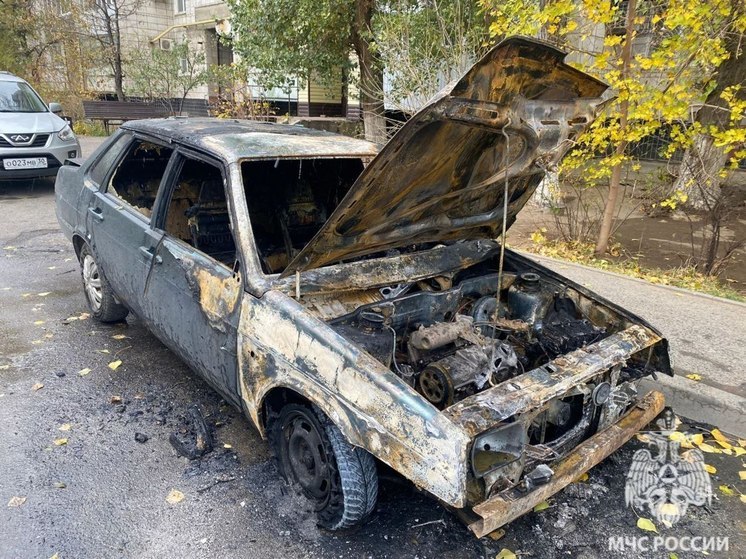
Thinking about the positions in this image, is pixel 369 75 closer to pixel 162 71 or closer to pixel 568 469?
pixel 568 469

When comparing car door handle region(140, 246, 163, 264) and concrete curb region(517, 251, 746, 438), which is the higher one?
car door handle region(140, 246, 163, 264)

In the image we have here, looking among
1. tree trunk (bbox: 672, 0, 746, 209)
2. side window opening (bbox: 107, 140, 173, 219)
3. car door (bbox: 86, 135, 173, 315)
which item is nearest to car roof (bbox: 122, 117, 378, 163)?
car door (bbox: 86, 135, 173, 315)

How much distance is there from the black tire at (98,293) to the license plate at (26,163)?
548 cm

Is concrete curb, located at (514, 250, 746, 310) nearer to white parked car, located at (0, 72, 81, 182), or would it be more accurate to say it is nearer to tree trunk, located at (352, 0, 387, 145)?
tree trunk, located at (352, 0, 387, 145)

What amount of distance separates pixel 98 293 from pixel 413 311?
9.39 feet

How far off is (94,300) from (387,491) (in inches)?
120

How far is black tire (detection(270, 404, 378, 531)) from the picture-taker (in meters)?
2.32

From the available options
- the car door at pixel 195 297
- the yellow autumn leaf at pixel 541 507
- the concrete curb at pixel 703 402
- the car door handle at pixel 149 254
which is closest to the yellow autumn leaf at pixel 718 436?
the concrete curb at pixel 703 402

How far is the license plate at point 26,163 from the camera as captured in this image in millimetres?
8569

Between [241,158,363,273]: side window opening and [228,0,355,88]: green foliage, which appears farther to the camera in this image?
[228,0,355,88]: green foliage

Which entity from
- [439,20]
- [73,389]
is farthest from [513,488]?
[439,20]

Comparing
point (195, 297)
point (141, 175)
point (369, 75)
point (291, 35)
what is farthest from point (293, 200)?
point (369, 75)

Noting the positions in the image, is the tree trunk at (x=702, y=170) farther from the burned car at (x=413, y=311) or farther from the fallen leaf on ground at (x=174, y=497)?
the fallen leaf on ground at (x=174, y=497)

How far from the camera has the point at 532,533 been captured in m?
2.56
